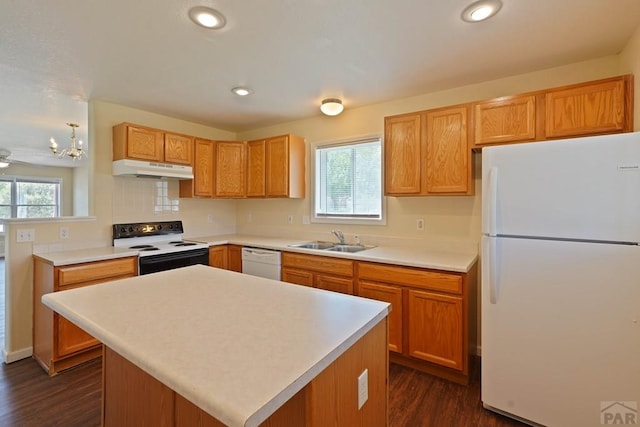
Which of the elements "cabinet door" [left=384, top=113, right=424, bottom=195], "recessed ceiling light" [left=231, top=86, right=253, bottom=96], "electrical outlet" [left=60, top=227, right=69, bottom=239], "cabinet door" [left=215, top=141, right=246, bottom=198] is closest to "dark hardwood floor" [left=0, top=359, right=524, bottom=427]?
"electrical outlet" [left=60, top=227, right=69, bottom=239]

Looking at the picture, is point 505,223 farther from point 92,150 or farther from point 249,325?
point 92,150

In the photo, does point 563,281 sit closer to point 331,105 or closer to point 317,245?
point 317,245

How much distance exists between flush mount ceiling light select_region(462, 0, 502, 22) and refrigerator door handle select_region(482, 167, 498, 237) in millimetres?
867

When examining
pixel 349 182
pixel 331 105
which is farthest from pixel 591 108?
pixel 349 182

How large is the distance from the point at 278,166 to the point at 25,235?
243cm

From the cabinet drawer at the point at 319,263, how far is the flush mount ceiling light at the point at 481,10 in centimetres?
Result: 192

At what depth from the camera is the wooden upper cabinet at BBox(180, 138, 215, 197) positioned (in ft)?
12.1

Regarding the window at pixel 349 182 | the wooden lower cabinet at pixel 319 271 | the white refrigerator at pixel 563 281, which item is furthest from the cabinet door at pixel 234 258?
the white refrigerator at pixel 563 281

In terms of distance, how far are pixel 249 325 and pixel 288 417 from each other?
1.02 ft

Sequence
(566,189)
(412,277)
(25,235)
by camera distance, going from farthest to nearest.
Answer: (25,235)
(412,277)
(566,189)

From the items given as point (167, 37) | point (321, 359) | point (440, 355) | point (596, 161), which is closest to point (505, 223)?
point (596, 161)

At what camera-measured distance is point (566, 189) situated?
165cm

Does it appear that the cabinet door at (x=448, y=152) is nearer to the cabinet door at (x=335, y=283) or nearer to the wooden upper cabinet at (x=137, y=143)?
the cabinet door at (x=335, y=283)

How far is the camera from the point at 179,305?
128cm
